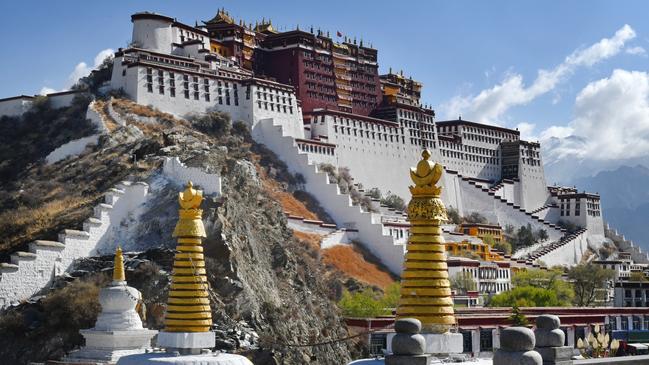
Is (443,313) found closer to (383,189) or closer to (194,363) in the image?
(194,363)

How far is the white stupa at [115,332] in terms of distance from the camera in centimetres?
3131

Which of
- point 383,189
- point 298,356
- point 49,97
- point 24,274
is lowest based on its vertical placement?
point 298,356

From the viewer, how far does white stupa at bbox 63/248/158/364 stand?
31.3 meters

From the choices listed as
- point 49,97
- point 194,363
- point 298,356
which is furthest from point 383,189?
point 194,363

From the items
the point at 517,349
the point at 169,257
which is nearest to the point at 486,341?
the point at 169,257

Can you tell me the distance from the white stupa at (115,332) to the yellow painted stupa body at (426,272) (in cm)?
1440

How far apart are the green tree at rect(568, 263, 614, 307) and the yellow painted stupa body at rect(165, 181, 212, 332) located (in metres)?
52.8

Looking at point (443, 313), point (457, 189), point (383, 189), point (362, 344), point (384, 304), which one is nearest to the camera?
point (443, 313)

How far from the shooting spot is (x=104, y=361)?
3091cm

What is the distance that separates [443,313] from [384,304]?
131ft

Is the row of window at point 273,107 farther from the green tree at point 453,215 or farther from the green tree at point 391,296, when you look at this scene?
the green tree at point 391,296

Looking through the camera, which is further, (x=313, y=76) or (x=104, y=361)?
A: (x=313, y=76)

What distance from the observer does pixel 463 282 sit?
6888 cm

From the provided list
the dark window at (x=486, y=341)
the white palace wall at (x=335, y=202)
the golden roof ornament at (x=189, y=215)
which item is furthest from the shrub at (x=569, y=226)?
the golden roof ornament at (x=189, y=215)
